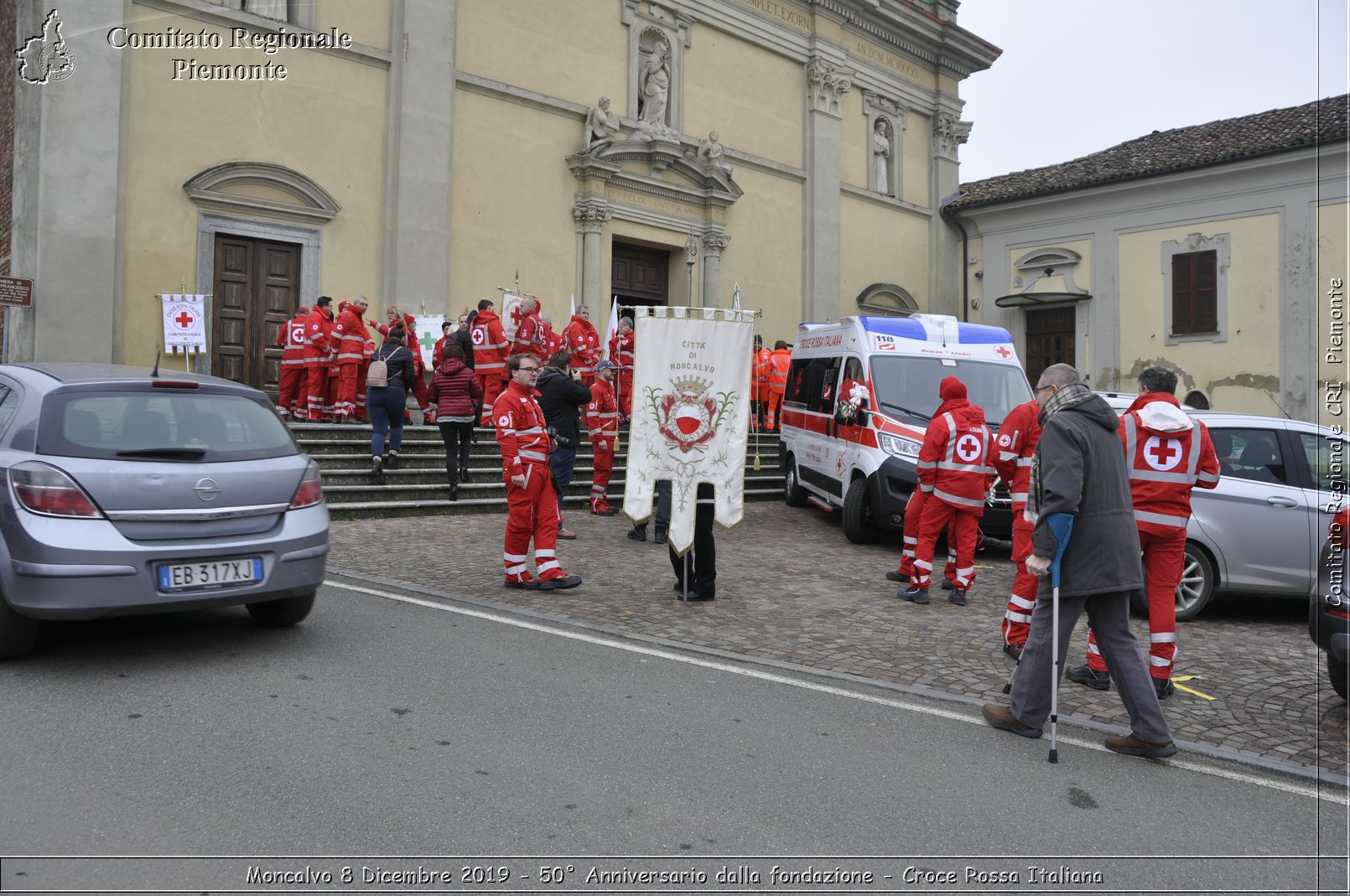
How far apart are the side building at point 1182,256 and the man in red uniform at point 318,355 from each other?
17942mm

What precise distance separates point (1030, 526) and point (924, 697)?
1.82 meters

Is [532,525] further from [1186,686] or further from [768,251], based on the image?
[768,251]

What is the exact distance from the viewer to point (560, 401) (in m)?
10.3

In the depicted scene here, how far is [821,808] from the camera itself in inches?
148

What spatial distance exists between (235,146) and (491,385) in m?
5.68

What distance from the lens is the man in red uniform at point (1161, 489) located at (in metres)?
5.52

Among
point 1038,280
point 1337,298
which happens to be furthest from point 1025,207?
point 1337,298

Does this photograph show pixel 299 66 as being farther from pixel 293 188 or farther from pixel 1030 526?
pixel 1030 526

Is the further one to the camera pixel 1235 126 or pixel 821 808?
pixel 1235 126

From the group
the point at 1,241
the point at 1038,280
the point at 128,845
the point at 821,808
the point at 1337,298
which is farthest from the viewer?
the point at 1038,280

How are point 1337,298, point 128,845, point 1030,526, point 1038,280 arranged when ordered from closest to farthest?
point 128,845
point 1030,526
point 1337,298
point 1038,280

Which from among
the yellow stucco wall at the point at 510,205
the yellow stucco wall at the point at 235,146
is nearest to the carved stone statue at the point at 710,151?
the yellow stucco wall at the point at 510,205

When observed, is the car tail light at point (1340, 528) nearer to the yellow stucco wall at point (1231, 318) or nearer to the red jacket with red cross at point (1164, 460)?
the red jacket with red cross at point (1164, 460)

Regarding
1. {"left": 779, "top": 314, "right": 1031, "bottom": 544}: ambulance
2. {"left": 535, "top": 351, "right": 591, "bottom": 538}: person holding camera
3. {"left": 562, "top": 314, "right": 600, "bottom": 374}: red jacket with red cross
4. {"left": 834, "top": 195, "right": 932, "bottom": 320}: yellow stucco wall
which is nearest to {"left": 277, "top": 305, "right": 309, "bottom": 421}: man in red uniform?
{"left": 562, "top": 314, "right": 600, "bottom": 374}: red jacket with red cross
